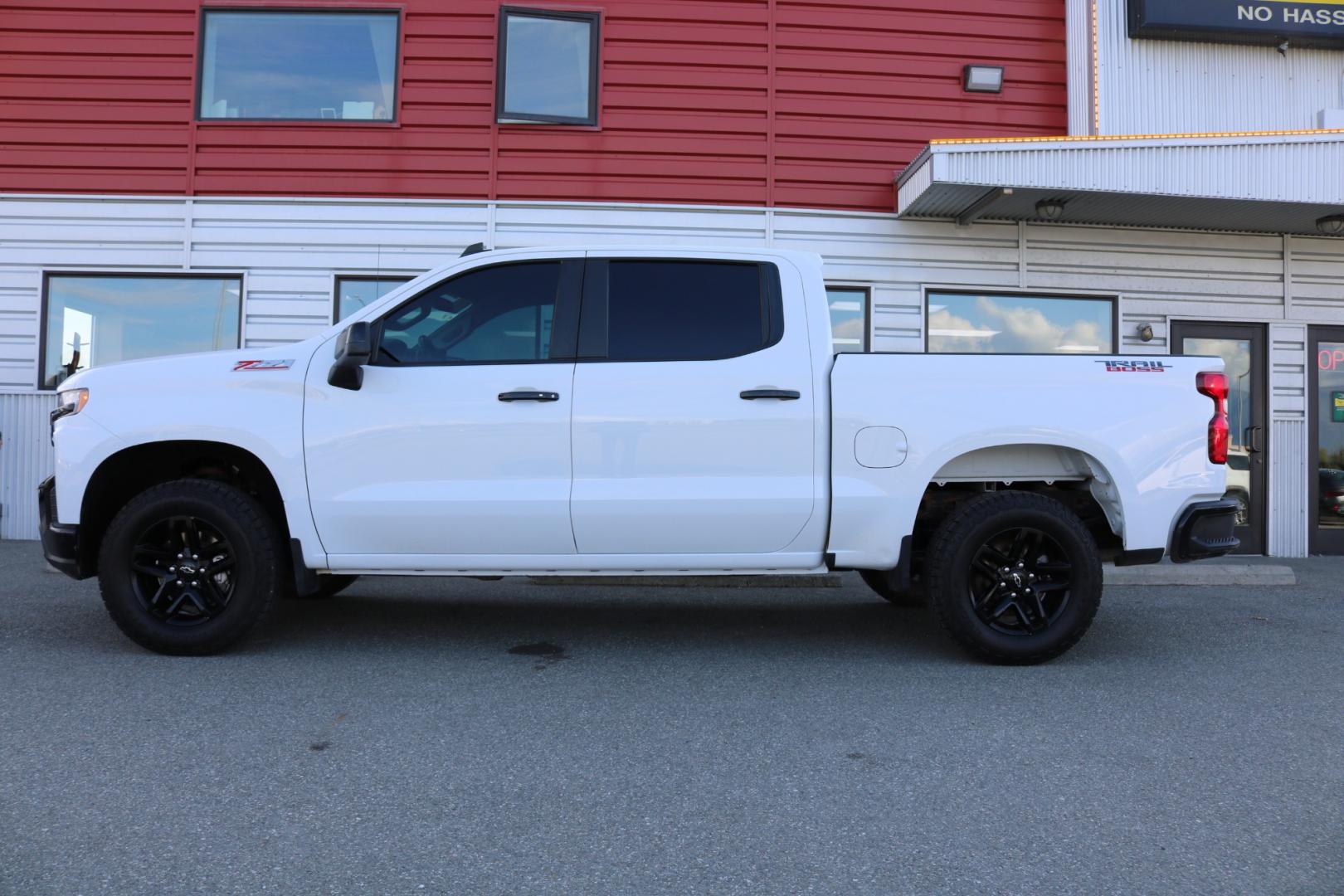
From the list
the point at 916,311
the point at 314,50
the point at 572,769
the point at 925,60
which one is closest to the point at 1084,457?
the point at 572,769

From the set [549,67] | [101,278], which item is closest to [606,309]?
[549,67]

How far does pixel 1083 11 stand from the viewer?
382 inches

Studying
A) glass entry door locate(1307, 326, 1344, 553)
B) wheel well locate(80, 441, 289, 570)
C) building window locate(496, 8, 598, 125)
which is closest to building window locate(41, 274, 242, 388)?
building window locate(496, 8, 598, 125)

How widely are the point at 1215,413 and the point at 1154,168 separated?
448cm

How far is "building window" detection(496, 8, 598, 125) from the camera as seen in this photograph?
966 cm

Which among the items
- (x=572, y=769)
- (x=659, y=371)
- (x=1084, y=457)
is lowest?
(x=572, y=769)

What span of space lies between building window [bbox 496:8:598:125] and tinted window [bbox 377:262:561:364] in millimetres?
5207

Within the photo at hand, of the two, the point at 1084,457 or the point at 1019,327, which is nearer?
the point at 1084,457

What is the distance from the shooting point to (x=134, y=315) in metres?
9.68

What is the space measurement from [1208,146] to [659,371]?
248 inches

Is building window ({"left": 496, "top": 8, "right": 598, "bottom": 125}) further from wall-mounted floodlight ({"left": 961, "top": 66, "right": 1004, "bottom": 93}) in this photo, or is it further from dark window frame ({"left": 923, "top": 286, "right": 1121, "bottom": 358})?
dark window frame ({"left": 923, "top": 286, "right": 1121, "bottom": 358})

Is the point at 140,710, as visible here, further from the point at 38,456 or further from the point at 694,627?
the point at 38,456

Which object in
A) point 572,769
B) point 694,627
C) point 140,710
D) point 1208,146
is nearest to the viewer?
point 572,769

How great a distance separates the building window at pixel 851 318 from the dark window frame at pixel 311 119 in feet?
15.1
